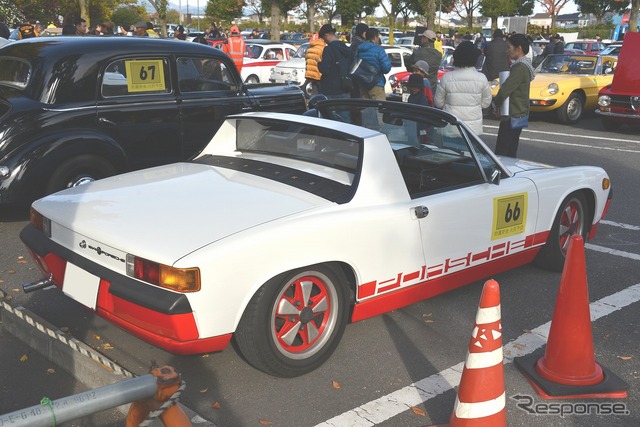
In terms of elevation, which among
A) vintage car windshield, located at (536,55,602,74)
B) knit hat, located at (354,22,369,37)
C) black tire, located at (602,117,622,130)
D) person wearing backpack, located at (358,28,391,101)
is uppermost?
knit hat, located at (354,22,369,37)

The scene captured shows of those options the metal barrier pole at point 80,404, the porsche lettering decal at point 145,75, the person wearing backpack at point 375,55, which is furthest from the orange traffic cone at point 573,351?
the person wearing backpack at point 375,55

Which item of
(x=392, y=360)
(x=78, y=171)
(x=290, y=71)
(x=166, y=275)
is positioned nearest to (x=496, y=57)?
(x=290, y=71)

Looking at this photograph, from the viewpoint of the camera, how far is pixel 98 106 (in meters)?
6.70

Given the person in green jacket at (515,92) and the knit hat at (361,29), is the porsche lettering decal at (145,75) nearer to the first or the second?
the person in green jacket at (515,92)

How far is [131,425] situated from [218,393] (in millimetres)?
1027

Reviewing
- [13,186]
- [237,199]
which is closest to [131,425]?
[237,199]

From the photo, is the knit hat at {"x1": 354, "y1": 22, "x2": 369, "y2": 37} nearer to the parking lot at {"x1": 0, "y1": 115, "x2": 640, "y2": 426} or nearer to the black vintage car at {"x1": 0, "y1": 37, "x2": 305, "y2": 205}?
the black vintage car at {"x1": 0, "y1": 37, "x2": 305, "y2": 205}

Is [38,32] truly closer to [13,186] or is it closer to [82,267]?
[13,186]

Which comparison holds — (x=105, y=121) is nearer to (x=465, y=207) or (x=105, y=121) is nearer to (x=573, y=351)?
(x=465, y=207)

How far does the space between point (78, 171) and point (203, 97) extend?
1639 millimetres

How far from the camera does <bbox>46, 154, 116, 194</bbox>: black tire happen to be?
6371 millimetres

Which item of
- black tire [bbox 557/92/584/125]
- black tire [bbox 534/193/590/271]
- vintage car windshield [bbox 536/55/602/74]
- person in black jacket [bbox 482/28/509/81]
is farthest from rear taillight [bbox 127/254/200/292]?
vintage car windshield [bbox 536/55/602/74]

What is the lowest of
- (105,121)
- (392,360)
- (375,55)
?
(392,360)

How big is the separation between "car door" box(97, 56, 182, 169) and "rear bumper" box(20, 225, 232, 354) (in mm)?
3357
